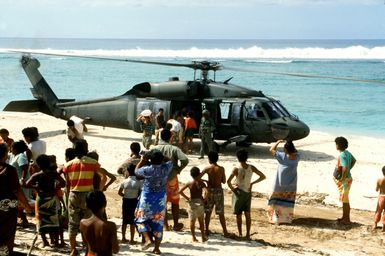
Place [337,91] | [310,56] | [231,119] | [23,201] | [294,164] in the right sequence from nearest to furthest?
[23,201], [294,164], [231,119], [337,91], [310,56]

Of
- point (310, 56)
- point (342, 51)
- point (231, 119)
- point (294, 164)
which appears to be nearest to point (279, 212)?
point (294, 164)

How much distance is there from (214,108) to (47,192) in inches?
370

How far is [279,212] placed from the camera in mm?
10078

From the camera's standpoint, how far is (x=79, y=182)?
7.61m

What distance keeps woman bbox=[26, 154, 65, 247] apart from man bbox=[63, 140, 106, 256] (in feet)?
0.55

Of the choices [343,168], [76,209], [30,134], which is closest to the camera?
[76,209]

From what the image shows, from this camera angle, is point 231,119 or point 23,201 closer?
point 23,201

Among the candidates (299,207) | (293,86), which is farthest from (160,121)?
(293,86)

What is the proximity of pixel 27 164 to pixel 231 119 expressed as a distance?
8.79 m

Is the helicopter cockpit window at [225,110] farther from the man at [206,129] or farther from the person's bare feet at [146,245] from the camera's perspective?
the person's bare feet at [146,245]

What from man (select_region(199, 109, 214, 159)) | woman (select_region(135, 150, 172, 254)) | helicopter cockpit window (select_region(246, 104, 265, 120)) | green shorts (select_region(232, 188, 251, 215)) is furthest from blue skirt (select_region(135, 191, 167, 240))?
helicopter cockpit window (select_region(246, 104, 265, 120))

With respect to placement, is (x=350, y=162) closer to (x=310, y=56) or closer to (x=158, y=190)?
(x=158, y=190)

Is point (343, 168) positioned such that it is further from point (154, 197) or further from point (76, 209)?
point (76, 209)

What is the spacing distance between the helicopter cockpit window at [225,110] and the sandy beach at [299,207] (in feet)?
3.32
